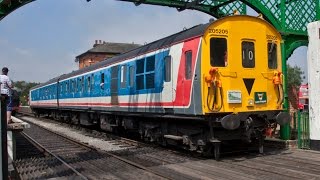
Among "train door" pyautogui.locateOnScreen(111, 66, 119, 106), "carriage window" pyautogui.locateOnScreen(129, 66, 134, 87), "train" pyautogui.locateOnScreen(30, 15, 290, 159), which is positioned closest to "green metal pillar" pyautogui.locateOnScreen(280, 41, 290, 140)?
"train" pyautogui.locateOnScreen(30, 15, 290, 159)

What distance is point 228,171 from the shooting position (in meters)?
9.02

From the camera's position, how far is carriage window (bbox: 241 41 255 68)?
35.6 feet

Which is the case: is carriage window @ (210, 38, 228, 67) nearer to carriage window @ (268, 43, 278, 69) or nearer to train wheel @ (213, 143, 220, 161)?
carriage window @ (268, 43, 278, 69)

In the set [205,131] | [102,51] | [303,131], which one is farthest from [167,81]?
[102,51]

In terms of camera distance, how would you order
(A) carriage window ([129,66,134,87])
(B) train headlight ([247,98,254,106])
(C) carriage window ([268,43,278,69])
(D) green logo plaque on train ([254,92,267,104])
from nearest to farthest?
(B) train headlight ([247,98,254,106]), (D) green logo plaque on train ([254,92,267,104]), (C) carriage window ([268,43,278,69]), (A) carriage window ([129,66,134,87])

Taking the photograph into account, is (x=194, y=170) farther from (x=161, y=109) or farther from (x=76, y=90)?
(x=76, y=90)

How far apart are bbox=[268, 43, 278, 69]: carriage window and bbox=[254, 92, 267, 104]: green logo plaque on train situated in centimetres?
88

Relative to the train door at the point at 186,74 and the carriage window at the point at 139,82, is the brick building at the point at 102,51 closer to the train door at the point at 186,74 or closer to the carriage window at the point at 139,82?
the carriage window at the point at 139,82

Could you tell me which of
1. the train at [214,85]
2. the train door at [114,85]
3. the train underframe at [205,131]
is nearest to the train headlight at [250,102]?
the train at [214,85]

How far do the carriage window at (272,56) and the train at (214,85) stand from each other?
0.03 metres

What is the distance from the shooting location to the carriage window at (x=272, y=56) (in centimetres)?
1147

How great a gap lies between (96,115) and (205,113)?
35.2 ft

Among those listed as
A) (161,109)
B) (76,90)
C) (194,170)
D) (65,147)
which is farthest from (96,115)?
(194,170)

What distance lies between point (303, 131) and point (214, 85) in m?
3.54
